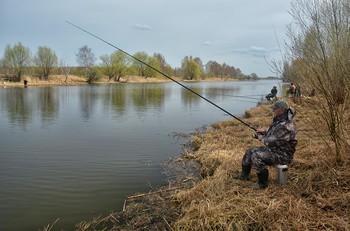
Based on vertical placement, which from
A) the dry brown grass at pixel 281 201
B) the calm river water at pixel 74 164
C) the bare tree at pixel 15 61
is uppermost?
the bare tree at pixel 15 61

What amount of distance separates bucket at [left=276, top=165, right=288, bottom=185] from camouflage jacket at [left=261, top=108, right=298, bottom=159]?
261 mm

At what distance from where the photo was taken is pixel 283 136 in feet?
18.7

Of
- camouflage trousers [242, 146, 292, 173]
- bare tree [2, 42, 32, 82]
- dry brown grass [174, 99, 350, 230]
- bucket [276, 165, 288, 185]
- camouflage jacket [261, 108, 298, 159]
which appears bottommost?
dry brown grass [174, 99, 350, 230]

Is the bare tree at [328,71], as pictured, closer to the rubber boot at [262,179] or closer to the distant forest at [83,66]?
the rubber boot at [262,179]

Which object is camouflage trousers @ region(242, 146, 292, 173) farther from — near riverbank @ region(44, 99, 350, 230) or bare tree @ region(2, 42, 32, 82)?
bare tree @ region(2, 42, 32, 82)

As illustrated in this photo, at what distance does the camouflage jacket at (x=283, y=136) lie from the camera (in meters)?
5.70

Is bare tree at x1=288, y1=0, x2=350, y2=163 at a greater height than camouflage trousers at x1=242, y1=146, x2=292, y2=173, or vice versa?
bare tree at x1=288, y1=0, x2=350, y2=163

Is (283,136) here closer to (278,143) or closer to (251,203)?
(278,143)

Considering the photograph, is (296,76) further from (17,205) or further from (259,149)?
(17,205)

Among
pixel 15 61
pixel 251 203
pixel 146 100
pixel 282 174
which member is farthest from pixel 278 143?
pixel 15 61

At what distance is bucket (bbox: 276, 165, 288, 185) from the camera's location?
5.69m

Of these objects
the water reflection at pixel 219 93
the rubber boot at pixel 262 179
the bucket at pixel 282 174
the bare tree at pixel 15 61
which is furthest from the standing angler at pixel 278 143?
the bare tree at pixel 15 61

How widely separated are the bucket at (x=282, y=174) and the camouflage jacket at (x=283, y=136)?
0.86ft

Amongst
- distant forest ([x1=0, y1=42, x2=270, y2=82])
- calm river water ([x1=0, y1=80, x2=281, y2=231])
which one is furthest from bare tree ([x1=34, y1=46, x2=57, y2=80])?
calm river water ([x1=0, y1=80, x2=281, y2=231])
